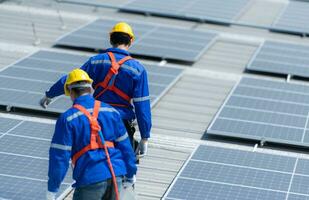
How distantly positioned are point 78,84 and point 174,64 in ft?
32.4

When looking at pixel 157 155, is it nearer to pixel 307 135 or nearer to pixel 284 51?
pixel 307 135

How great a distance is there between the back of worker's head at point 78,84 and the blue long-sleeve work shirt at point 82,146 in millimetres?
64

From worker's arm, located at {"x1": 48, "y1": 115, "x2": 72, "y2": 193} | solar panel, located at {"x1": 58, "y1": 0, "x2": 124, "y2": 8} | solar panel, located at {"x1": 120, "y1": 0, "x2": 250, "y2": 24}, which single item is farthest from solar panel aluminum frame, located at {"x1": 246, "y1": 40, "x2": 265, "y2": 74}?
worker's arm, located at {"x1": 48, "y1": 115, "x2": 72, "y2": 193}

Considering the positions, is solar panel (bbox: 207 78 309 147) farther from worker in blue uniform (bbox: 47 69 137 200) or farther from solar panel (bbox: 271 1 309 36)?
worker in blue uniform (bbox: 47 69 137 200)

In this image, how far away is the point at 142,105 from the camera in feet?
38.3

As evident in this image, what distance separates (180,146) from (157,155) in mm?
584

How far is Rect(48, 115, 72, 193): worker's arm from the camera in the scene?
9.88 m

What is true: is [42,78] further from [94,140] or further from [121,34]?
[94,140]

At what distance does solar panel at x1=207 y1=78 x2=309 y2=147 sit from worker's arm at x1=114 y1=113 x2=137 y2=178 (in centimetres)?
507

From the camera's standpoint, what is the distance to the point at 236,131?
1557cm

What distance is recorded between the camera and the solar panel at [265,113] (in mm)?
15491

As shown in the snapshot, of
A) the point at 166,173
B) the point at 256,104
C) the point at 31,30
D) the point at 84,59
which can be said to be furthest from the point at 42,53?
the point at 166,173

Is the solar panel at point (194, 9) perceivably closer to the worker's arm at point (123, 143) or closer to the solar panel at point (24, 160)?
the solar panel at point (24, 160)

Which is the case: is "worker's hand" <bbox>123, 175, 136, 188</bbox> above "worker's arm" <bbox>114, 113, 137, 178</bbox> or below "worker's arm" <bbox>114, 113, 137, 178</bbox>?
below
